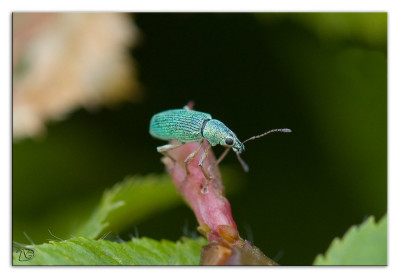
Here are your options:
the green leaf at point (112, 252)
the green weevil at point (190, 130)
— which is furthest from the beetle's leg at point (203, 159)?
the green leaf at point (112, 252)

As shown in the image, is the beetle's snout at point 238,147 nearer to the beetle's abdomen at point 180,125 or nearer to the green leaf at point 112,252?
the beetle's abdomen at point 180,125

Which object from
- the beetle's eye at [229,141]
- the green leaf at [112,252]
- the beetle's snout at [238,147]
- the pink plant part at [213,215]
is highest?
the beetle's eye at [229,141]

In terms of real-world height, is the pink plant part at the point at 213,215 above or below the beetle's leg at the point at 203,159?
below

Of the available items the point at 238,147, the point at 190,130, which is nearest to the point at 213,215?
the point at 190,130

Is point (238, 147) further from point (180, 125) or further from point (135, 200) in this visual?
point (135, 200)
